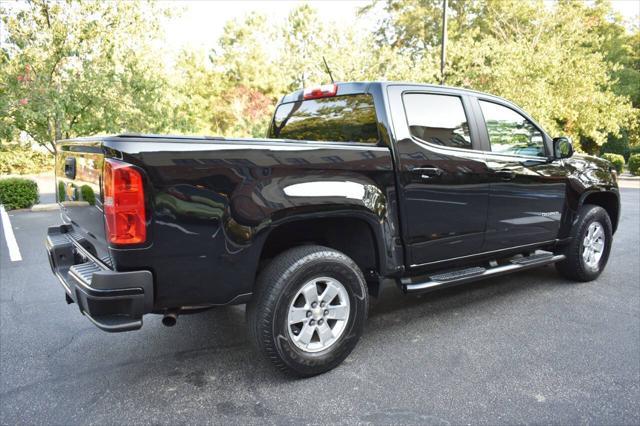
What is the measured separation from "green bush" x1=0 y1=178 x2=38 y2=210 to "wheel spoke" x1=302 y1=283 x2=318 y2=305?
11511mm

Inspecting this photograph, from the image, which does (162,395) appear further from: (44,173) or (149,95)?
(44,173)

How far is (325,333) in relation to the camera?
2.94 m

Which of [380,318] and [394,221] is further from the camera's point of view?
[380,318]

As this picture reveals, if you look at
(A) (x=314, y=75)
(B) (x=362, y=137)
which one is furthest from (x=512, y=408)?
(A) (x=314, y=75)

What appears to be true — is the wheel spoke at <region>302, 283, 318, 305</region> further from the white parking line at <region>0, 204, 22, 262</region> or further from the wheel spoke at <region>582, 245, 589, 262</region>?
the white parking line at <region>0, 204, 22, 262</region>

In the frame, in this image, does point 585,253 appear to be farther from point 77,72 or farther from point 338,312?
point 77,72

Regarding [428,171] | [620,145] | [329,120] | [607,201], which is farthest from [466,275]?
[620,145]

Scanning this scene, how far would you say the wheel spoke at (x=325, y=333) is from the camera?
2914 millimetres

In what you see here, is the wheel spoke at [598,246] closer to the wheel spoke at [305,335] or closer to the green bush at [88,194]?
the wheel spoke at [305,335]

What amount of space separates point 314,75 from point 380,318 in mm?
18257

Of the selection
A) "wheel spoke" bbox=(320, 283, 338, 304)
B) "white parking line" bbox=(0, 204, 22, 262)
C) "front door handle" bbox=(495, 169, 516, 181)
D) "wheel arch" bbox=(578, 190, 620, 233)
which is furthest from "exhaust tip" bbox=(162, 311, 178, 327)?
"white parking line" bbox=(0, 204, 22, 262)

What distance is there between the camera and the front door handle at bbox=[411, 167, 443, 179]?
328cm

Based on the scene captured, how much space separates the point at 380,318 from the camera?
3891mm

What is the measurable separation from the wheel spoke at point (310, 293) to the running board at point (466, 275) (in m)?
0.80
